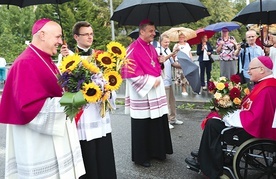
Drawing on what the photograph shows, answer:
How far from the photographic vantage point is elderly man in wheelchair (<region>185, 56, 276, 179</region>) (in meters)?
3.45

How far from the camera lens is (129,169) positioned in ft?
14.9

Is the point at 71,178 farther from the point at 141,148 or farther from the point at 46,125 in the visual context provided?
the point at 141,148

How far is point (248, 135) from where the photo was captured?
359 centimetres

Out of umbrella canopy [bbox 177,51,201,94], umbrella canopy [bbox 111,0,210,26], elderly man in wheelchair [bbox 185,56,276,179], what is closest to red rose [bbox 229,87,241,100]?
elderly man in wheelchair [bbox 185,56,276,179]

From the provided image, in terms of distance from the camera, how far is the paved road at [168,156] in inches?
169

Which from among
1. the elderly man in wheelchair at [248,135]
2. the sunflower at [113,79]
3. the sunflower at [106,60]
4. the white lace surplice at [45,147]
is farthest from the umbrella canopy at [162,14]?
the white lace surplice at [45,147]

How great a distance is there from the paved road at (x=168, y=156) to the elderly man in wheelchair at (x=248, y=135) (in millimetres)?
502

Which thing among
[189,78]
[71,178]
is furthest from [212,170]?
[189,78]

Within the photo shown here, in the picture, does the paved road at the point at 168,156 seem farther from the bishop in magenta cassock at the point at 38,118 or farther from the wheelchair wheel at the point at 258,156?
the bishop in magenta cassock at the point at 38,118

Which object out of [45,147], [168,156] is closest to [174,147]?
[168,156]

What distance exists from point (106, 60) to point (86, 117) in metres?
0.68

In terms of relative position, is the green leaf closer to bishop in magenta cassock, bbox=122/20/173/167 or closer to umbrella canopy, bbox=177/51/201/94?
bishop in magenta cassock, bbox=122/20/173/167

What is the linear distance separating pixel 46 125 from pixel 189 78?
452cm

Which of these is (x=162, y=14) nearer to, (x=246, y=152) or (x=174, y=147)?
(x=174, y=147)
